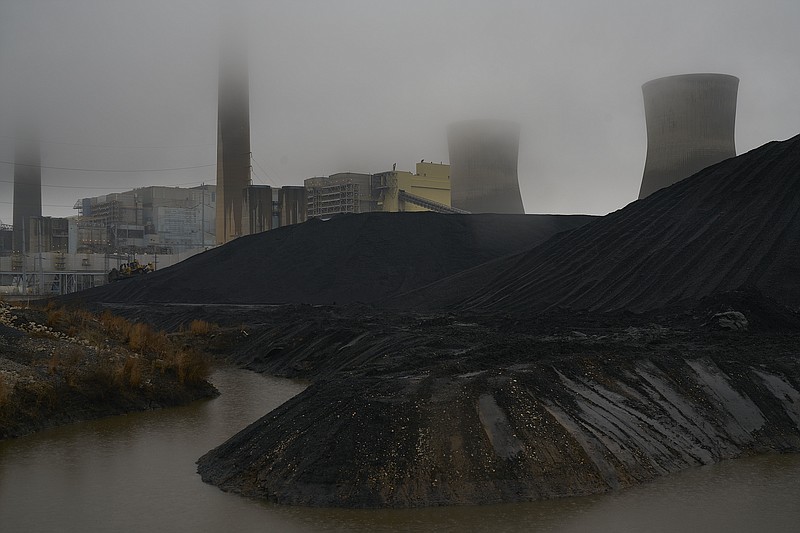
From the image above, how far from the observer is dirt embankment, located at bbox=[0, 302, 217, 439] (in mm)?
13078

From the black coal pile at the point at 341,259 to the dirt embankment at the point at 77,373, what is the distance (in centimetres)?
2132

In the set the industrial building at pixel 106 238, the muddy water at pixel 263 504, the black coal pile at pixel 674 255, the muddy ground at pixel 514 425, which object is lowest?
the muddy water at pixel 263 504

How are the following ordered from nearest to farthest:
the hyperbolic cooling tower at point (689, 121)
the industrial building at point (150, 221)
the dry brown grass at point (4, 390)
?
the dry brown grass at point (4, 390)
the hyperbolic cooling tower at point (689, 121)
the industrial building at point (150, 221)

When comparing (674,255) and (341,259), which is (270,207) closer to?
(341,259)

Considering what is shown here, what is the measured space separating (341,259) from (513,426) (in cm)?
3484

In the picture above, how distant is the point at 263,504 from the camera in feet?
28.3

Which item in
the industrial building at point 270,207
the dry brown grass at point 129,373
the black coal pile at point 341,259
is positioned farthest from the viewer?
the industrial building at point 270,207

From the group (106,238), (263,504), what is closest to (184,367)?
(263,504)

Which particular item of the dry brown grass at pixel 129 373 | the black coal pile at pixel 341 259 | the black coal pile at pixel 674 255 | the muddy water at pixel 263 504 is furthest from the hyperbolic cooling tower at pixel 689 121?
the muddy water at pixel 263 504

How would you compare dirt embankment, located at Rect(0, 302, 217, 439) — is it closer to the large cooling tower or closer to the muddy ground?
the muddy ground

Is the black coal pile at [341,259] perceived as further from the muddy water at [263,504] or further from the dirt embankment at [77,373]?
the muddy water at [263,504]

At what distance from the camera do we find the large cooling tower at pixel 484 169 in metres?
47.0

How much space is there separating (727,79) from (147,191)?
6659 cm

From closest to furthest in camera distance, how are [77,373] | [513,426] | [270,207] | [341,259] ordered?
[513,426]
[77,373]
[341,259]
[270,207]
